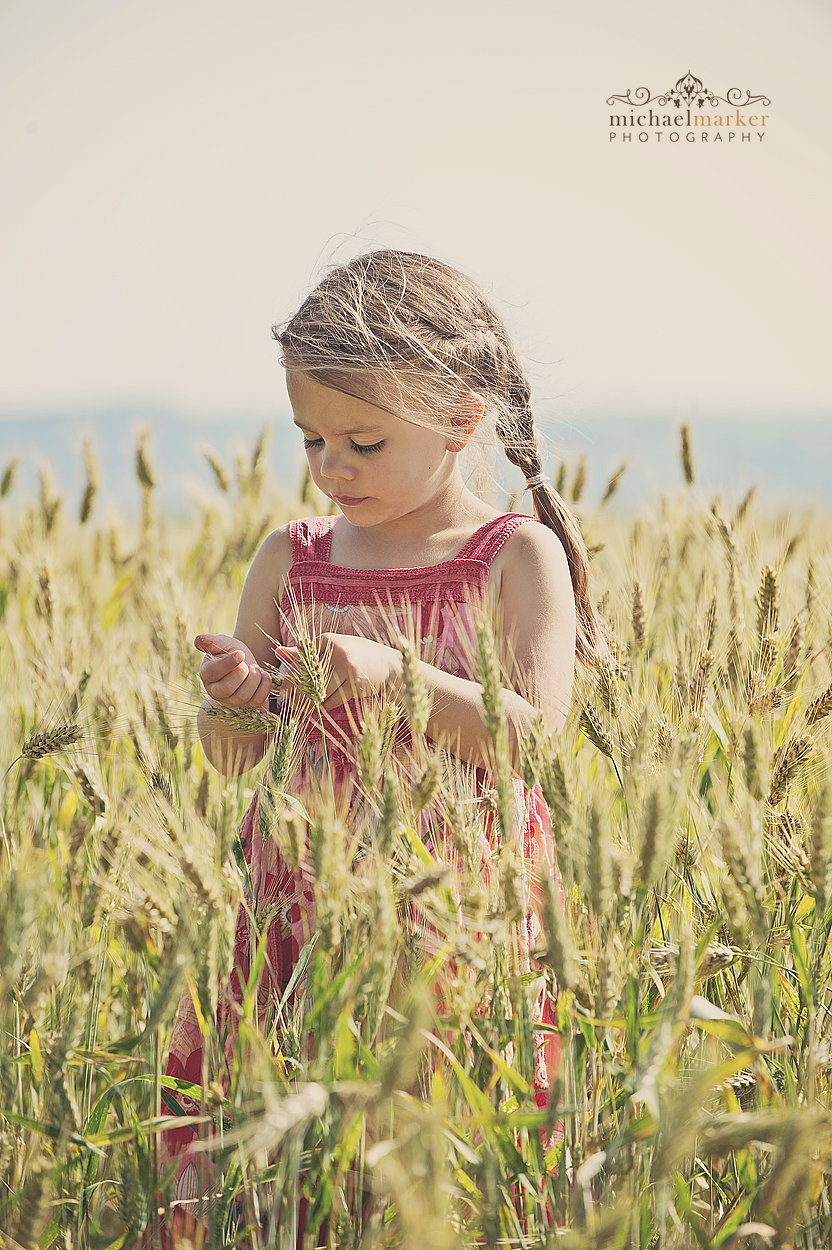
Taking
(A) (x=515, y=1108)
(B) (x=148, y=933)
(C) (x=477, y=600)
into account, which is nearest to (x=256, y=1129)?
(B) (x=148, y=933)

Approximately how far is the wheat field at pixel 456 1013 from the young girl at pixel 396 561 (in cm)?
11

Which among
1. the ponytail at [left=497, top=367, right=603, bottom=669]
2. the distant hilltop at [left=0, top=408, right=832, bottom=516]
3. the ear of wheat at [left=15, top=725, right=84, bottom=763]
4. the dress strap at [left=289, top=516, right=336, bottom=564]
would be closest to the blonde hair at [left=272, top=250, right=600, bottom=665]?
the ponytail at [left=497, top=367, right=603, bottom=669]

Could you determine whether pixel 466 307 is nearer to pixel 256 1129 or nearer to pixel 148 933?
pixel 148 933

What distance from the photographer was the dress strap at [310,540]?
5.26 ft

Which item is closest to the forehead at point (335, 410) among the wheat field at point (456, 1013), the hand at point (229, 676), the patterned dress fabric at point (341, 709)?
the patterned dress fabric at point (341, 709)

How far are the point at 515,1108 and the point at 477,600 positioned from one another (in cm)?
69

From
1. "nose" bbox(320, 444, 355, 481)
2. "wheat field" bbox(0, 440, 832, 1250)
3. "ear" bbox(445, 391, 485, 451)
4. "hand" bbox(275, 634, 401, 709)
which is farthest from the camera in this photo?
"ear" bbox(445, 391, 485, 451)

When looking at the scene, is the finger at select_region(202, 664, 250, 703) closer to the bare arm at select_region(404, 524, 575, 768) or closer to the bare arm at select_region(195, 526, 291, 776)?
the bare arm at select_region(195, 526, 291, 776)

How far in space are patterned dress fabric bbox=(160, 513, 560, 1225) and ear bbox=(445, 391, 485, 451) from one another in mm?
138

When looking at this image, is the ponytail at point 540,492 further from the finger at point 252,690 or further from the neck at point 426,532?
the finger at point 252,690

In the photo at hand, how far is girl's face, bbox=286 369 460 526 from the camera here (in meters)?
1.35

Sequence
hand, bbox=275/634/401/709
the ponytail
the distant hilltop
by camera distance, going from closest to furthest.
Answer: hand, bbox=275/634/401/709 < the ponytail < the distant hilltop

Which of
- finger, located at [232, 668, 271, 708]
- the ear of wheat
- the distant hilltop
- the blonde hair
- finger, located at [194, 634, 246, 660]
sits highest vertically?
the blonde hair

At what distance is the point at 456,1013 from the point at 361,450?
81 centimetres
